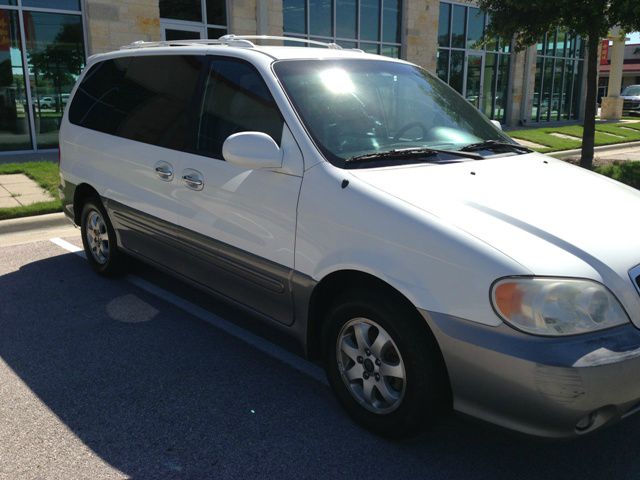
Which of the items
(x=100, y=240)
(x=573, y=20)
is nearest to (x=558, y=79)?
(x=573, y=20)

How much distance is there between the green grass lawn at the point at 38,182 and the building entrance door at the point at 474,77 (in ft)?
52.5

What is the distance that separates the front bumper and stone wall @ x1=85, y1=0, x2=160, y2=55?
1189 centimetres

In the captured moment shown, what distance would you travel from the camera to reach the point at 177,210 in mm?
4039

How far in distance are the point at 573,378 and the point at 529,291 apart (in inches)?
14.1

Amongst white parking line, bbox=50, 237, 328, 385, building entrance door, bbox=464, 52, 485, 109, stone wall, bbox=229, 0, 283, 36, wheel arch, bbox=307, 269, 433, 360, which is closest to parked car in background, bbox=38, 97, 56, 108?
stone wall, bbox=229, 0, 283, 36

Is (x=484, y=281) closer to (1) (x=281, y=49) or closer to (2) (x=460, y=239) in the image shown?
(2) (x=460, y=239)

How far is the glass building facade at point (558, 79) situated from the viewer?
83.0 feet

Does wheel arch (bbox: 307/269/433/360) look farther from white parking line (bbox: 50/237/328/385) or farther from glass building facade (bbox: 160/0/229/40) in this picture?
glass building facade (bbox: 160/0/229/40)

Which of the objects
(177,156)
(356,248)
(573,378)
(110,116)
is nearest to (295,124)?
(356,248)

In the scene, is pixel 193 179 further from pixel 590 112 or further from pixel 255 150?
pixel 590 112

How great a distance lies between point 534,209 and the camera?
2.85 m

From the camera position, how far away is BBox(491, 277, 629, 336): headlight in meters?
2.38

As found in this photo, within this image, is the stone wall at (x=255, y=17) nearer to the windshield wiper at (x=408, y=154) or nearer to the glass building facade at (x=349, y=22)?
the glass building facade at (x=349, y=22)

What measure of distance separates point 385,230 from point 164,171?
1953 mm
